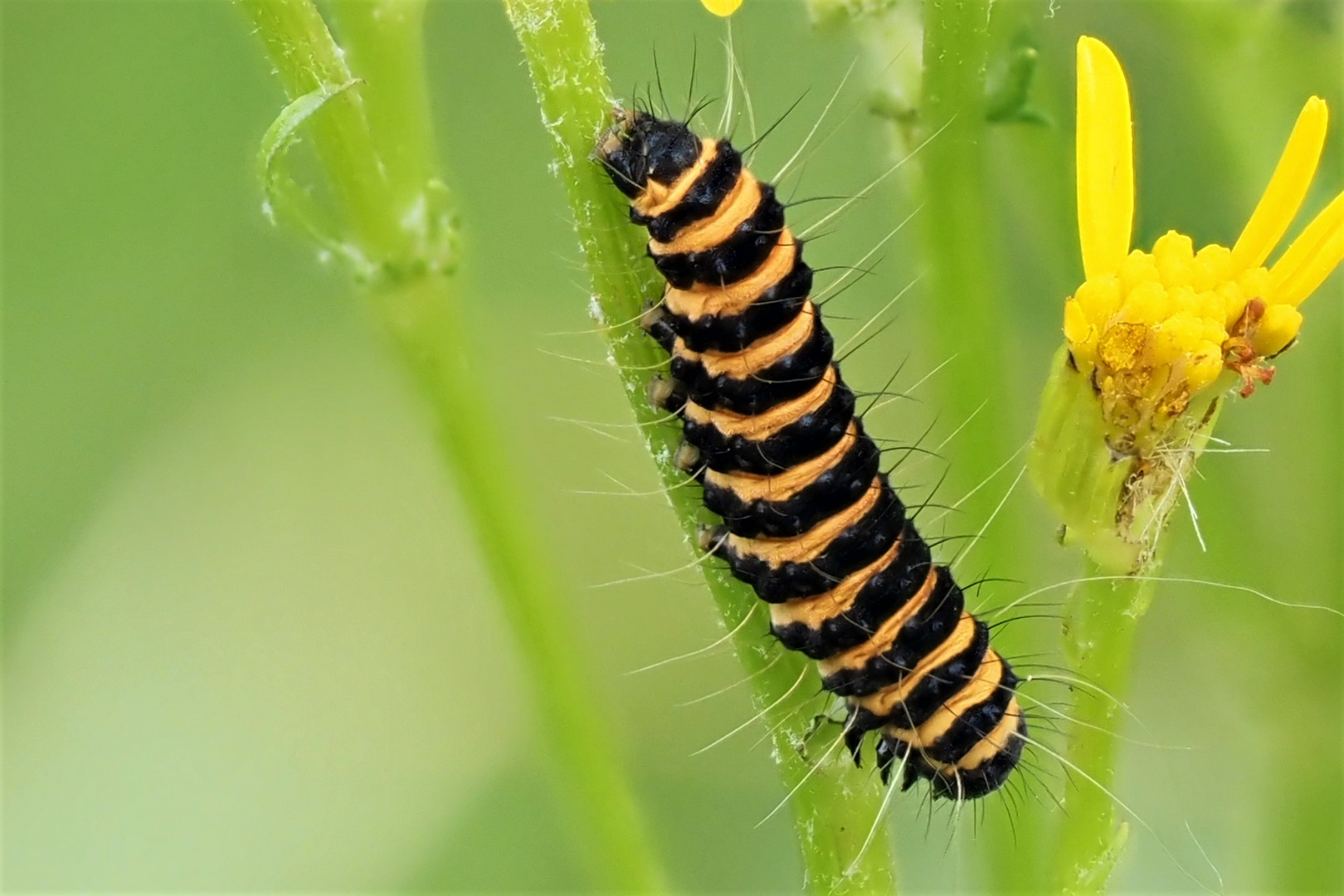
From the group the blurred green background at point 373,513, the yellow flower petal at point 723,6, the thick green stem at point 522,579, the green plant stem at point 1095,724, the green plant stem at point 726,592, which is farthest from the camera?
the blurred green background at point 373,513

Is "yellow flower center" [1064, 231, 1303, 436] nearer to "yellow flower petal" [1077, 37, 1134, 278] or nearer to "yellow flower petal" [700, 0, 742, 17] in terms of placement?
"yellow flower petal" [1077, 37, 1134, 278]

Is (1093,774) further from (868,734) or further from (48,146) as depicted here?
(48,146)

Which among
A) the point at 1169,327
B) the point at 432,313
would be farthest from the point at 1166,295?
the point at 432,313

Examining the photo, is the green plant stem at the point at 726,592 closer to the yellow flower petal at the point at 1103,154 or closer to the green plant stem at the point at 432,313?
the green plant stem at the point at 432,313

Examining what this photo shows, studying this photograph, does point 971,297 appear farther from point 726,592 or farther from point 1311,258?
point 726,592

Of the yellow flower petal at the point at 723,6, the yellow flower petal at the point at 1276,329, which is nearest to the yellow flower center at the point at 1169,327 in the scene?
the yellow flower petal at the point at 1276,329

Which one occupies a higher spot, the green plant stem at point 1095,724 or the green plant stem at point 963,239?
the green plant stem at point 963,239

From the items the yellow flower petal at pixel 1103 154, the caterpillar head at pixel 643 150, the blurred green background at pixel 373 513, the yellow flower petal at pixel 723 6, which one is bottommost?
the blurred green background at pixel 373 513
